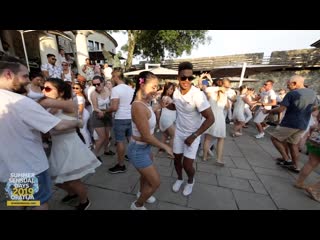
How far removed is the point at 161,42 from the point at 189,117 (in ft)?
77.2

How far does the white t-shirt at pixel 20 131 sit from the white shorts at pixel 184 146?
1.66 m

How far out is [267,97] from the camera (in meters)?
5.71

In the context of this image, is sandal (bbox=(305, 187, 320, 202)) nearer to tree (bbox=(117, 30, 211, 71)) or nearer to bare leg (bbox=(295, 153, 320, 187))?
bare leg (bbox=(295, 153, 320, 187))

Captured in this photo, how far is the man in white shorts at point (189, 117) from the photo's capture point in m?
2.31

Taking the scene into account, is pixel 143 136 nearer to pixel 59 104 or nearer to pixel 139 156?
pixel 139 156

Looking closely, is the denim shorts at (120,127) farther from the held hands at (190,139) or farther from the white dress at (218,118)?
the white dress at (218,118)

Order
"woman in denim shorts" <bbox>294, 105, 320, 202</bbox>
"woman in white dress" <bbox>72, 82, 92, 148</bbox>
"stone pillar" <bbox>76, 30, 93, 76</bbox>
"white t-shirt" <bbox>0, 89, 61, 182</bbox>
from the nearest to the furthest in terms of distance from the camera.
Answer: "white t-shirt" <bbox>0, 89, 61, 182</bbox> → "woman in denim shorts" <bbox>294, 105, 320, 202</bbox> → "woman in white dress" <bbox>72, 82, 92, 148</bbox> → "stone pillar" <bbox>76, 30, 93, 76</bbox>

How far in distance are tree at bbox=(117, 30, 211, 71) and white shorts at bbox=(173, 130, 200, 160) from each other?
60.9 ft

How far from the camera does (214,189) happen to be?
291 centimetres

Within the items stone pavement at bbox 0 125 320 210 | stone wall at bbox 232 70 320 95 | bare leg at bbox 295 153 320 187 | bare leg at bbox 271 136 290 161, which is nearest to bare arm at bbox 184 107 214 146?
stone pavement at bbox 0 125 320 210

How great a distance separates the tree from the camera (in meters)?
20.2

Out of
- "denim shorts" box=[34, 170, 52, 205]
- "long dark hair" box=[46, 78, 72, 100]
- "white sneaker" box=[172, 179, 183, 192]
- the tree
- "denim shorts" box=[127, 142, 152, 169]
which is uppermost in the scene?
the tree
